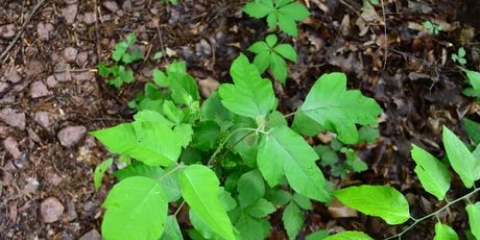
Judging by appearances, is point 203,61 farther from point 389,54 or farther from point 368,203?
point 368,203

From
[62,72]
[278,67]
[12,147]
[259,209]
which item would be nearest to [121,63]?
[62,72]

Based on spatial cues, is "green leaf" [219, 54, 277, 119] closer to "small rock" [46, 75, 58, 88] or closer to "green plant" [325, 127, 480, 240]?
"green plant" [325, 127, 480, 240]

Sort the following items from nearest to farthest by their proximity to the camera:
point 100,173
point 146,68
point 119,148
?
point 119,148 < point 100,173 < point 146,68

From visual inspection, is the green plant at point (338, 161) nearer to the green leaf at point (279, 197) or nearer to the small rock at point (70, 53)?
the green leaf at point (279, 197)

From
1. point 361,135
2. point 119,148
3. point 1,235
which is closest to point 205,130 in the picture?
point 119,148

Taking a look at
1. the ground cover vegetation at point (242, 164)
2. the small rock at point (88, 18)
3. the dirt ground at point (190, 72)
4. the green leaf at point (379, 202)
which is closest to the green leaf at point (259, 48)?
the dirt ground at point (190, 72)
